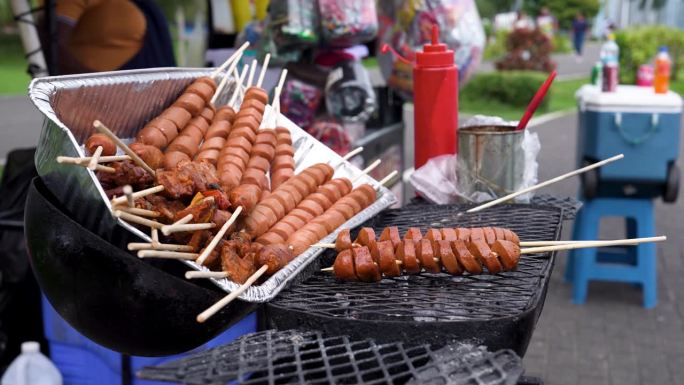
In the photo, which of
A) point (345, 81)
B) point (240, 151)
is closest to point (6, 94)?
point (345, 81)

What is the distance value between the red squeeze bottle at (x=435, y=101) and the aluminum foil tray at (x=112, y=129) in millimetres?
371

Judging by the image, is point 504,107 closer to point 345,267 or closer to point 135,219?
point 345,267

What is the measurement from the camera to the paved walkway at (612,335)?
4.84 m

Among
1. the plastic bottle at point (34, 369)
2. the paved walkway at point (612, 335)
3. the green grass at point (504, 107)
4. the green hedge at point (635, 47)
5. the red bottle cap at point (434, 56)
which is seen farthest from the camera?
the green hedge at point (635, 47)

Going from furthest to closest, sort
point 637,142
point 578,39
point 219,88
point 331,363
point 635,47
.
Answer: point 578,39, point 635,47, point 637,142, point 219,88, point 331,363

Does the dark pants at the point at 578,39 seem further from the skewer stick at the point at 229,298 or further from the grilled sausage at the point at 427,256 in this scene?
the skewer stick at the point at 229,298

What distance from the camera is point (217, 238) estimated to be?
181 cm

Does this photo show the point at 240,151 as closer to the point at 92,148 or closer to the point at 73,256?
the point at 92,148

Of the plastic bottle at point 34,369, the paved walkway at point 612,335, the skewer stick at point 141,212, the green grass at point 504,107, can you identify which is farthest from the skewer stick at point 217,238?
the green grass at point 504,107

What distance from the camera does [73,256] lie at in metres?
1.67

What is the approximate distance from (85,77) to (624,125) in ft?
14.0

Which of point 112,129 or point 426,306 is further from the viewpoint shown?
point 112,129

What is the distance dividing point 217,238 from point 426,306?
51 centimetres

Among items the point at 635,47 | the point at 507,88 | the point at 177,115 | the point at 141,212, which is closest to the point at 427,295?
the point at 141,212
